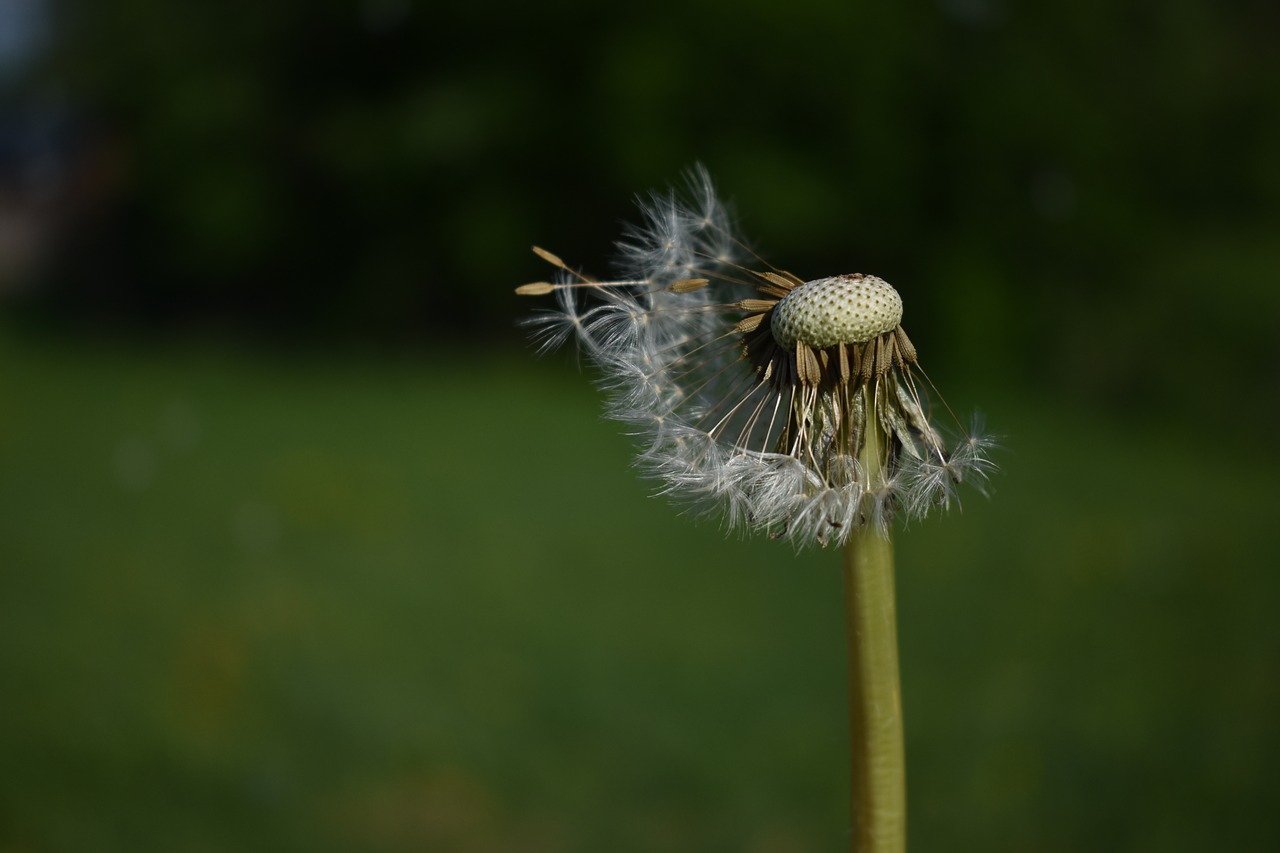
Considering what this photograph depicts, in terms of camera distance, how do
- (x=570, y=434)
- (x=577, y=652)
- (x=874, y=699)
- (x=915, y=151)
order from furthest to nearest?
(x=915, y=151) < (x=570, y=434) < (x=577, y=652) < (x=874, y=699)

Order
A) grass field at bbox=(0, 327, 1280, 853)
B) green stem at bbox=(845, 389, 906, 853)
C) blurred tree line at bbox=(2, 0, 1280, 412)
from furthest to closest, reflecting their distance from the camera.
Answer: blurred tree line at bbox=(2, 0, 1280, 412) → grass field at bbox=(0, 327, 1280, 853) → green stem at bbox=(845, 389, 906, 853)

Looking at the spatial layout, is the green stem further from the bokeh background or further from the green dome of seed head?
the bokeh background


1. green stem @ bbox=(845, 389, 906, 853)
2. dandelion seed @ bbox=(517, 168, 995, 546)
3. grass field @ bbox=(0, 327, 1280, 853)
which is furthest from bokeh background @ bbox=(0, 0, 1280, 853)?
green stem @ bbox=(845, 389, 906, 853)

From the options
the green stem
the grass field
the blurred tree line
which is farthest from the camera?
the blurred tree line

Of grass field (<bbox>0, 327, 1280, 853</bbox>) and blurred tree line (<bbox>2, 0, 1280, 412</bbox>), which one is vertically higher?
blurred tree line (<bbox>2, 0, 1280, 412</bbox>)

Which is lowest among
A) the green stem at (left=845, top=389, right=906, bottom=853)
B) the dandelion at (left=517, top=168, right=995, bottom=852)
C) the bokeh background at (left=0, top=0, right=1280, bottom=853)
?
the green stem at (left=845, top=389, right=906, bottom=853)

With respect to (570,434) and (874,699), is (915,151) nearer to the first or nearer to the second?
(570,434)

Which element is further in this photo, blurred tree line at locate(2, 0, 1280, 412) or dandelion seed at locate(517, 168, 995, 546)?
blurred tree line at locate(2, 0, 1280, 412)

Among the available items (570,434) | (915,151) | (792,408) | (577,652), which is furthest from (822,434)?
(915,151)
